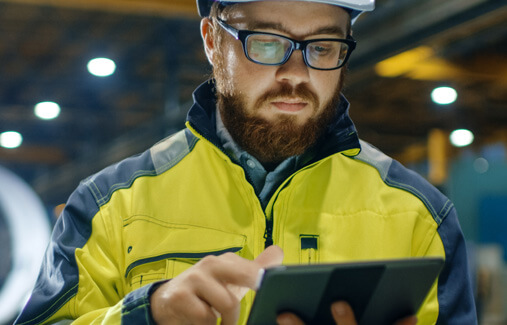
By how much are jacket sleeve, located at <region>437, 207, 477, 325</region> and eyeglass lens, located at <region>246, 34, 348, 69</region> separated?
1.57ft

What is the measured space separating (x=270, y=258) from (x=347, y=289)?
5.4 inches

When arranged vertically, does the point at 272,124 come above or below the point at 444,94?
below

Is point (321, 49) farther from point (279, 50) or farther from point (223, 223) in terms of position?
point (223, 223)

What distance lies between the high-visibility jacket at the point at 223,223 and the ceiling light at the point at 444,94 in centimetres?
712

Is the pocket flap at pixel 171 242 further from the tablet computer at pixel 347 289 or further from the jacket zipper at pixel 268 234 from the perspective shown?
the tablet computer at pixel 347 289

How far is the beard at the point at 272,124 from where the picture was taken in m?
1.54

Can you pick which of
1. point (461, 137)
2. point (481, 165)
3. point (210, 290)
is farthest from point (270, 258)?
point (461, 137)

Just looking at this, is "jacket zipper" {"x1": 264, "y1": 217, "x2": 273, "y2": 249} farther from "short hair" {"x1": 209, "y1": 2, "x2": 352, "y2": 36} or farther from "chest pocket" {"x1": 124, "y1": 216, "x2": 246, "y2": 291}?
"short hair" {"x1": 209, "y1": 2, "x2": 352, "y2": 36}

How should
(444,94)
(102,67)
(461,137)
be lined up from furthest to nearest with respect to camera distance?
(461,137) < (444,94) < (102,67)

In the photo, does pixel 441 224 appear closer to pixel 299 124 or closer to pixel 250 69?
pixel 299 124

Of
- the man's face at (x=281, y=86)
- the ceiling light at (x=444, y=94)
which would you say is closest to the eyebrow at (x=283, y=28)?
the man's face at (x=281, y=86)

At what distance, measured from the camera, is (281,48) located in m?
1.50

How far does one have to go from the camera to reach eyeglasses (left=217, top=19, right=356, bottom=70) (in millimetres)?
1489

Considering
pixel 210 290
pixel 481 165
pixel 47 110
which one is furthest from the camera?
pixel 47 110
